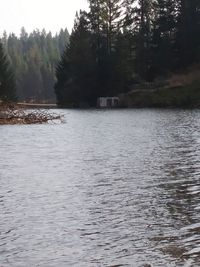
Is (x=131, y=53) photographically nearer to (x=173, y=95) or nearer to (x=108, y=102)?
(x=108, y=102)

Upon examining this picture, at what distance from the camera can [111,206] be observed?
12.6m

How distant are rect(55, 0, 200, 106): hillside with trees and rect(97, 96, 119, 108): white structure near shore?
1820mm

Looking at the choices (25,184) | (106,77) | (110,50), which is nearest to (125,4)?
(110,50)

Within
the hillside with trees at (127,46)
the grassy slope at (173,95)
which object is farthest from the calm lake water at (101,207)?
the hillside with trees at (127,46)

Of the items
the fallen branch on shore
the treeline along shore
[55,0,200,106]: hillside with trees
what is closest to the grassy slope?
the treeline along shore

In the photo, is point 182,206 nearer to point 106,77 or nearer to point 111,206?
point 111,206

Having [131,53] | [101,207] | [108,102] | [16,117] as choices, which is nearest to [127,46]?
[131,53]

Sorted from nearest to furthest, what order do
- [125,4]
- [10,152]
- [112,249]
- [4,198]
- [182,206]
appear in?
[112,249] → [182,206] → [4,198] → [10,152] → [125,4]

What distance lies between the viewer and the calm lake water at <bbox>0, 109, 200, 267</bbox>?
9000mm

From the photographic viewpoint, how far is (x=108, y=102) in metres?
84.6

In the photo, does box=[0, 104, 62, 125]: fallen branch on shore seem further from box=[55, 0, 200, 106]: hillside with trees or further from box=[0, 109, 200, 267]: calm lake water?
box=[55, 0, 200, 106]: hillside with trees

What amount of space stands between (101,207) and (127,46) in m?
74.8

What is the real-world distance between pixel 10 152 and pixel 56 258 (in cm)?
1630

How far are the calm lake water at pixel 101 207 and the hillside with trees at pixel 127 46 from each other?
60854 mm
